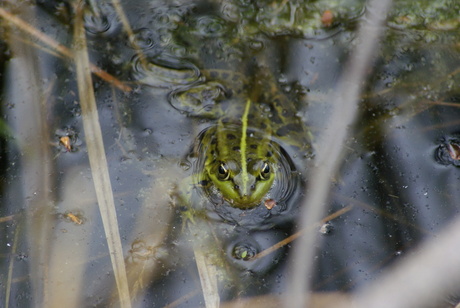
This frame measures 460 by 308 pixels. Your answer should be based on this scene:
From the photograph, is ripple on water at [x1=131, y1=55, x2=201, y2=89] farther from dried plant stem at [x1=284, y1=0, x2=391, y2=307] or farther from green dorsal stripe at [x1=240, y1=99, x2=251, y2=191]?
dried plant stem at [x1=284, y1=0, x2=391, y2=307]

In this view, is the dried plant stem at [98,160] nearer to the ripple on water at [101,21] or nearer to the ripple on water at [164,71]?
the ripple on water at [101,21]

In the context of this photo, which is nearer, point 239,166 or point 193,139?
point 239,166

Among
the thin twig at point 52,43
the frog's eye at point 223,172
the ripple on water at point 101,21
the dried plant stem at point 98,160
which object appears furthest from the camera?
the ripple on water at point 101,21

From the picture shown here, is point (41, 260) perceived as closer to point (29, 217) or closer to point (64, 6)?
point (29, 217)

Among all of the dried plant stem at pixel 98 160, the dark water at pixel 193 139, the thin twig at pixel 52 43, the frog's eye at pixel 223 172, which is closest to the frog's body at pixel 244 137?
the frog's eye at pixel 223 172

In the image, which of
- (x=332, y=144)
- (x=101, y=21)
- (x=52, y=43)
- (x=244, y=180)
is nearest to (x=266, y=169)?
(x=244, y=180)

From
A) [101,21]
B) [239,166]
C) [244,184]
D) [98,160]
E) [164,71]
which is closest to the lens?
[244,184]

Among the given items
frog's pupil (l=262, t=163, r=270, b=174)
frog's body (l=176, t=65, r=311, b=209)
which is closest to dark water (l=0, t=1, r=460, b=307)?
frog's body (l=176, t=65, r=311, b=209)

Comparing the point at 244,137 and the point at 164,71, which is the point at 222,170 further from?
the point at 164,71
